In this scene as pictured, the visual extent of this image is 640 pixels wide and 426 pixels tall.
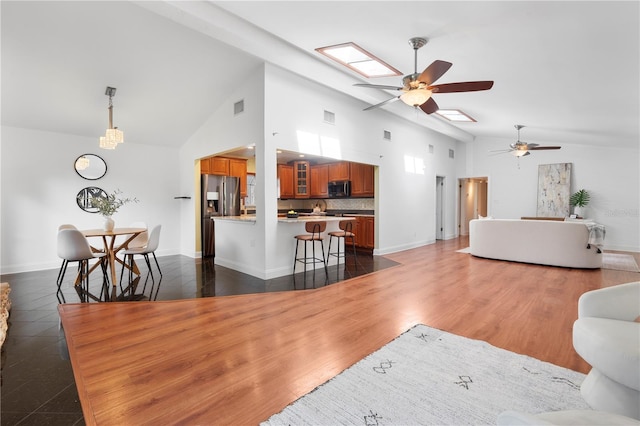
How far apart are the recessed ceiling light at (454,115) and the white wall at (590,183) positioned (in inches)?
119

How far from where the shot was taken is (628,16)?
8.02ft

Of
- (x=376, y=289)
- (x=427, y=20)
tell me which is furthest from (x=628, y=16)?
(x=376, y=289)

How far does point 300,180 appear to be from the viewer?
8664mm

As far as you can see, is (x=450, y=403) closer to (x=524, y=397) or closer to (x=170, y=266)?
(x=524, y=397)

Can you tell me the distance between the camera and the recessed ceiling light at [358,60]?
4.22 meters

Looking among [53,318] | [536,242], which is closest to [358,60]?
[536,242]

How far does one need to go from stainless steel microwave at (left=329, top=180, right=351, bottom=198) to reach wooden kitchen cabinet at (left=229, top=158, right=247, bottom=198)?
→ 2.30m

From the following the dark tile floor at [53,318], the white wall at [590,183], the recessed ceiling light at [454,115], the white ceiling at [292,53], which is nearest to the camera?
the dark tile floor at [53,318]

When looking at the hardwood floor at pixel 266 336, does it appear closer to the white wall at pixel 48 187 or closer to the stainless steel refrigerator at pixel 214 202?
the white wall at pixel 48 187

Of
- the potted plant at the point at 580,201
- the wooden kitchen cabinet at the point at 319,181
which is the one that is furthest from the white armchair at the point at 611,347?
the potted plant at the point at 580,201

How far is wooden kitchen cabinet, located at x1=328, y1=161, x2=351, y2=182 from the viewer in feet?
26.3

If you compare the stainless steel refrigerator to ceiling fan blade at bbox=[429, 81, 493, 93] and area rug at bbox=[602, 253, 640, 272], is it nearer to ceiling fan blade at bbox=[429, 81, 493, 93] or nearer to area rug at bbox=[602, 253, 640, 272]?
ceiling fan blade at bbox=[429, 81, 493, 93]

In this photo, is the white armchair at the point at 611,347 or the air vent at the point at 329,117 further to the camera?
the air vent at the point at 329,117

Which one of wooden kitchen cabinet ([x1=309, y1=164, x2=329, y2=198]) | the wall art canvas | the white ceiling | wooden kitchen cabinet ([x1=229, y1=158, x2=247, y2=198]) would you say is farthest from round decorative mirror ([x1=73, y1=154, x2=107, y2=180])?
the wall art canvas
